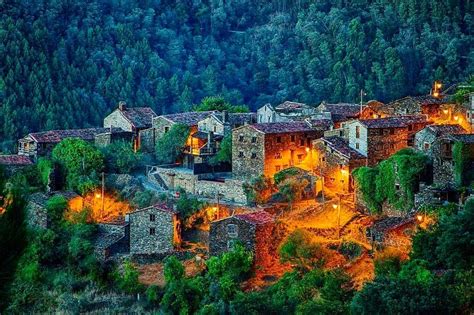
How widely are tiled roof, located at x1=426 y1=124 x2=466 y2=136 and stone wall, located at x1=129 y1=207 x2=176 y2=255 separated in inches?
299

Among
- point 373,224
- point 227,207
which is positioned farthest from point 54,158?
point 373,224

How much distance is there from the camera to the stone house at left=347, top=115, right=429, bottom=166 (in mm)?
28828

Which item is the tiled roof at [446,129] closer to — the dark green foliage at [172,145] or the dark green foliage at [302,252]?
the dark green foliage at [302,252]

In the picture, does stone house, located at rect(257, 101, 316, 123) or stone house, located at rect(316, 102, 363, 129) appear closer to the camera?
stone house, located at rect(316, 102, 363, 129)

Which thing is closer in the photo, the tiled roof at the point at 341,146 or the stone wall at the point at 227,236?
the stone wall at the point at 227,236

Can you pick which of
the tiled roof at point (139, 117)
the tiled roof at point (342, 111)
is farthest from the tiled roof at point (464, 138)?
the tiled roof at point (139, 117)

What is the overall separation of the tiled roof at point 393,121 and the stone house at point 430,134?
63.7 inches

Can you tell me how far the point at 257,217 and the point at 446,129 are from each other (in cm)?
613

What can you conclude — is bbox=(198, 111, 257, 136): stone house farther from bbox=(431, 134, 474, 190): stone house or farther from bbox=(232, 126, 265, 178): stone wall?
bbox=(431, 134, 474, 190): stone house

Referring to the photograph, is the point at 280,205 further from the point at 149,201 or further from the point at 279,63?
the point at 279,63

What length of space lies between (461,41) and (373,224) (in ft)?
111

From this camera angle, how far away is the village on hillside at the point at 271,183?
2491 cm

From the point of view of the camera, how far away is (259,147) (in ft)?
97.5

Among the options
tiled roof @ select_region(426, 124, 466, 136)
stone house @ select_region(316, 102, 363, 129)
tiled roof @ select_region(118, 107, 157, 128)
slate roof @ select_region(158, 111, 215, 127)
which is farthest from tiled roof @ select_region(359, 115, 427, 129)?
tiled roof @ select_region(118, 107, 157, 128)
